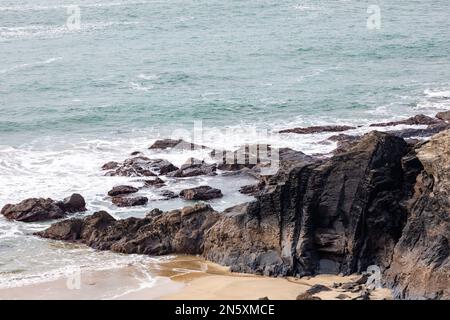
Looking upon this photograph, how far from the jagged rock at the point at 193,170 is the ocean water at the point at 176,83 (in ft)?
1.74

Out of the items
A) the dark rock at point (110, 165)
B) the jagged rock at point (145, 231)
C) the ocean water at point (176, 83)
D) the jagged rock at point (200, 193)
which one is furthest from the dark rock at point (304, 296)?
the dark rock at point (110, 165)

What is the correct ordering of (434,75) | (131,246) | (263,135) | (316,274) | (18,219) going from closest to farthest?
(316,274)
(131,246)
(18,219)
(263,135)
(434,75)

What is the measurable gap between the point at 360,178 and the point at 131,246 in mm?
6893

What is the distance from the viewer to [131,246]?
82.9 feet

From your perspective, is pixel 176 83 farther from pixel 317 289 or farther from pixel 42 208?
pixel 317 289

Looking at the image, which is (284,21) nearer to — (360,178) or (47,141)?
(47,141)

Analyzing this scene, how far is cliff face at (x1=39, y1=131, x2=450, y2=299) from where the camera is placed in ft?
66.9

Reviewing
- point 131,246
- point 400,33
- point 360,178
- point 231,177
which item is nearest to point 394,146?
point 360,178

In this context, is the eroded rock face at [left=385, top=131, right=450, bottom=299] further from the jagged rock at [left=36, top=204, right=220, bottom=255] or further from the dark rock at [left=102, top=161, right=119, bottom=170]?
the dark rock at [left=102, top=161, right=119, bottom=170]

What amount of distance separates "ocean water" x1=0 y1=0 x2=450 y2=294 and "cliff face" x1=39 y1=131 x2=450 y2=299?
340 centimetres

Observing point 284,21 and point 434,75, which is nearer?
point 434,75

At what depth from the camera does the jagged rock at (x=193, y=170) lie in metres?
33.5

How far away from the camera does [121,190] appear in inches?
1235
